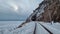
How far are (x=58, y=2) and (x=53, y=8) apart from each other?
2.17 m

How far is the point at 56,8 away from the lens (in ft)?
130

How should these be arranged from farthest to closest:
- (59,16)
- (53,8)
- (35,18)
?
1. (35,18)
2. (53,8)
3. (59,16)

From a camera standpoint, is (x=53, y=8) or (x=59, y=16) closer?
(x=59, y=16)

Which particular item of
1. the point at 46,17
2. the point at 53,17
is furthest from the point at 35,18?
the point at 53,17

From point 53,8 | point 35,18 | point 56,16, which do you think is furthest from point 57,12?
point 35,18

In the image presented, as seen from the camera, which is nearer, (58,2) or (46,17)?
(58,2)

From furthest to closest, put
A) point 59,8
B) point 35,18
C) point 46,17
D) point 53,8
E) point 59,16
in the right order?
point 35,18 → point 46,17 → point 53,8 → point 59,8 → point 59,16

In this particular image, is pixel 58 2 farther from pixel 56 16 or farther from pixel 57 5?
pixel 56 16

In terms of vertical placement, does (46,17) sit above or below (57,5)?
below

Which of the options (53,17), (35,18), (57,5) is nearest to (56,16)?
(53,17)

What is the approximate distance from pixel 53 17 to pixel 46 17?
808cm

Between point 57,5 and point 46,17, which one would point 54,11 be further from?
point 46,17

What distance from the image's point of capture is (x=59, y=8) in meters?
38.9

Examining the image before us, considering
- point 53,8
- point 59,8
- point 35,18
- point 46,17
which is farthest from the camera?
point 35,18
